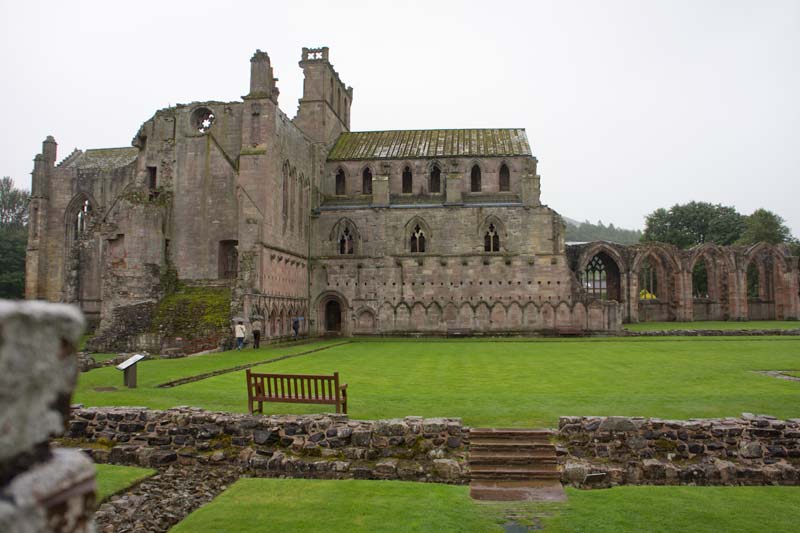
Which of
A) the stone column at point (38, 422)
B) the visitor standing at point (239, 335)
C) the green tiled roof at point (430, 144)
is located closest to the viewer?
the stone column at point (38, 422)

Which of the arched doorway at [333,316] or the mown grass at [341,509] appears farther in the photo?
the arched doorway at [333,316]

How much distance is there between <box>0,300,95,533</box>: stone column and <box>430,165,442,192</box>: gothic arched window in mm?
43031

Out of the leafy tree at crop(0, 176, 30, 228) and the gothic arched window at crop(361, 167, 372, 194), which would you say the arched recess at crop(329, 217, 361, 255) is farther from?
the leafy tree at crop(0, 176, 30, 228)

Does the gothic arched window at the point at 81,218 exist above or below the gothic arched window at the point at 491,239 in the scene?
above

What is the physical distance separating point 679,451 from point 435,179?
36220mm

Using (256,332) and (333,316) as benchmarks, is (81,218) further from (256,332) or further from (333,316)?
(256,332)

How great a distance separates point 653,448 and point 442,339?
92.4 feet

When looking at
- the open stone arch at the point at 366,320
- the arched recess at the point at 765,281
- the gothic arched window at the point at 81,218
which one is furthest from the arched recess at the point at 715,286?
the gothic arched window at the point at 81,218

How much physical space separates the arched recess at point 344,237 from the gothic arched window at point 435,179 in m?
6.85

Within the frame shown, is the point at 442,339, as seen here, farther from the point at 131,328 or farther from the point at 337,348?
the point at 131,328

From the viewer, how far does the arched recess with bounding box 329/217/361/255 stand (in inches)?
1678

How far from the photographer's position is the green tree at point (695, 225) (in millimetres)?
72062

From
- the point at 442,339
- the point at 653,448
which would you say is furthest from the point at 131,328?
the point at 653,448

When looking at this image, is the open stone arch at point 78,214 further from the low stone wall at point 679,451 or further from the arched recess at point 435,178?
the low stone wall at point 679,451
